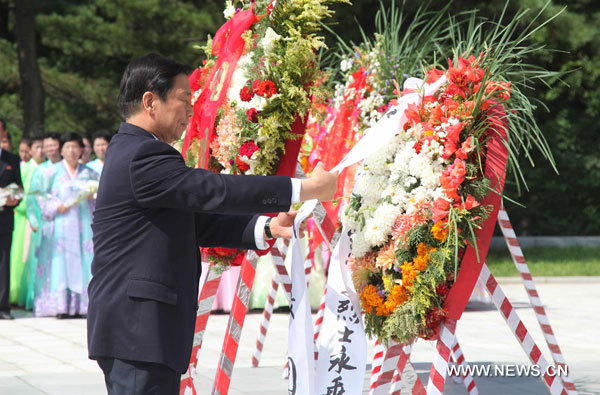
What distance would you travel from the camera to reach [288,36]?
493 cm

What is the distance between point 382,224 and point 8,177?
7.11m

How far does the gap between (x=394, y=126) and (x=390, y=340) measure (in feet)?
3.52

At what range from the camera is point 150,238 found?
312 centimetres

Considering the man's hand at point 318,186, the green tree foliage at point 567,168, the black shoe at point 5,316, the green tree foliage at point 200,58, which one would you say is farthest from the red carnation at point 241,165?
the green tree foliage at point 567,168

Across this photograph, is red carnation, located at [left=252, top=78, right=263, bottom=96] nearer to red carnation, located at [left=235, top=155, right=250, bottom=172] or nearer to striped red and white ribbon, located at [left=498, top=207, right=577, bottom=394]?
red carnation, located at [left=235, top=155, right=250, bottom=172]

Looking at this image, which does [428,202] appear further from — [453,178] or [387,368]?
[387,368]

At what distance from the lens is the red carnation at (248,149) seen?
4922 millimetres

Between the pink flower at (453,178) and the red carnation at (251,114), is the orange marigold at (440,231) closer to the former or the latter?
the pink flower at (453,178)

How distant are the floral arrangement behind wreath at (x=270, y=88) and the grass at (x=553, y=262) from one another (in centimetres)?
1143

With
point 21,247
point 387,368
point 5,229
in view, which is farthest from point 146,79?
point 21,247

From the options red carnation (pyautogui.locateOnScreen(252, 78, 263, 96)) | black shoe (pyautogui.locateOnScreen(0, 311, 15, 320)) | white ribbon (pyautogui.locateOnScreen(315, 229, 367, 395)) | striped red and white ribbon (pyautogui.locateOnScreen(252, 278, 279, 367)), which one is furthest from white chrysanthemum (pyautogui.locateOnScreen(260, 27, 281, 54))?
black shoe (pyautogui.locateOnScreen(0, 311, 15, 320))

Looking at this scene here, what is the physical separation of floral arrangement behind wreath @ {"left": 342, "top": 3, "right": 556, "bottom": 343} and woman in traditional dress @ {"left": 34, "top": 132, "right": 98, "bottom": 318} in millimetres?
6768

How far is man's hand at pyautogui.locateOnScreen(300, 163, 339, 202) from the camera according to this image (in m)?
3.31

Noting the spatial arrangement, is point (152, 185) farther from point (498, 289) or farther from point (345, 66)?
point (345, 66)
